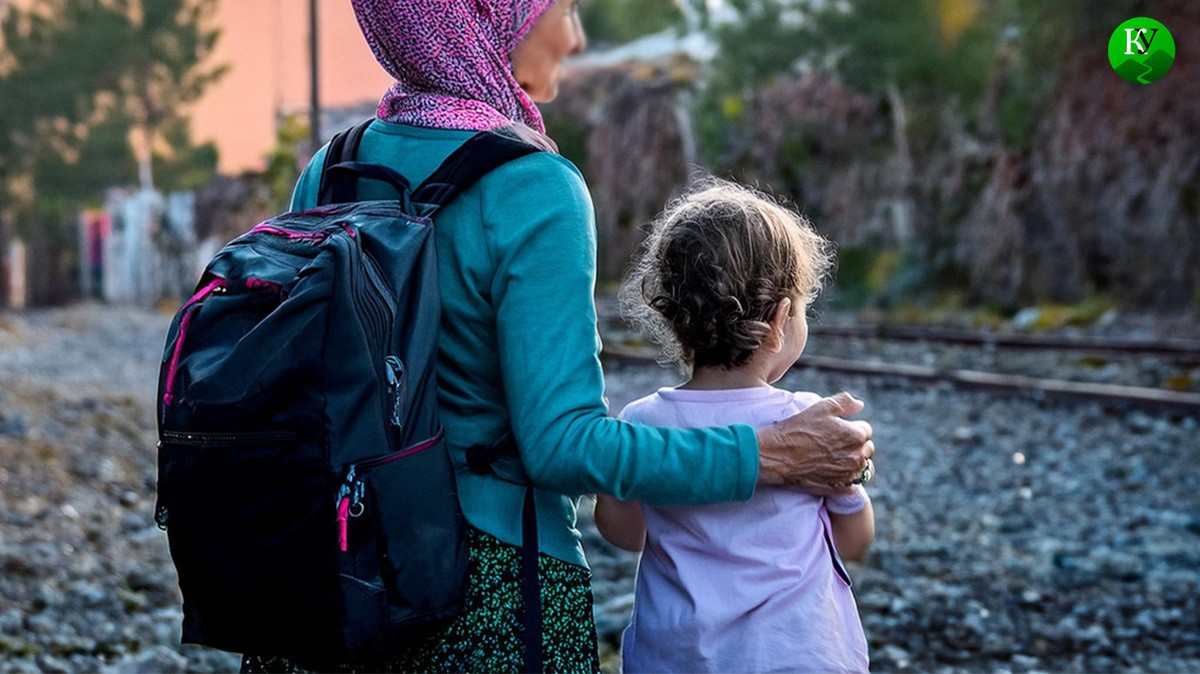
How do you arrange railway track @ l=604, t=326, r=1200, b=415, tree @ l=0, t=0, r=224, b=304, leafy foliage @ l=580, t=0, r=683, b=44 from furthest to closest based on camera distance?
tree @ l=0, t=0, r=224, b=304 < leafy foliage @ l=580, t=0, r=683, b=44 < railway track @ l=604, t=326, r=1200, b=415

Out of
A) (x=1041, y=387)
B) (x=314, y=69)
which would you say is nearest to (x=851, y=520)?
(x=1041, y=387)

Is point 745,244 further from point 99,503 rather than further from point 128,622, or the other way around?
point 99,503

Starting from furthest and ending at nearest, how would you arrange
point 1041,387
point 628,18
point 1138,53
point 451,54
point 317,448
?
point 628,18 < point 1041,387 < point 1138,53 < point 451,54 < point 317,448

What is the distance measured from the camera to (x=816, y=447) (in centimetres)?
174

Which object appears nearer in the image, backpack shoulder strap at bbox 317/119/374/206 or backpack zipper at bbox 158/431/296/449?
backpack zipper at bbox 158/431/296/449

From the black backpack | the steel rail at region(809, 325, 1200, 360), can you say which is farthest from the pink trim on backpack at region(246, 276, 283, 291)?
the steel rail at region(809, 325, 1200, 360)

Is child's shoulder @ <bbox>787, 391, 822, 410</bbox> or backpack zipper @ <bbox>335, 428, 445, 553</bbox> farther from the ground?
child's shoulder @ <bbox>787, 391, 822, 410</bbox>

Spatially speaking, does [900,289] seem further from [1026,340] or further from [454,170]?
[454,170]

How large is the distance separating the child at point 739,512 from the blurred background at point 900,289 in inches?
15.0

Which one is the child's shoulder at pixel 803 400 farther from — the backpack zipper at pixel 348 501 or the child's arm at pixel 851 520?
the backpack zipper at pixel 348 501

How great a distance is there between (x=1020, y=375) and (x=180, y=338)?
9599 millimetres

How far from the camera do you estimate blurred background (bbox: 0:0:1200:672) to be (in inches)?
182

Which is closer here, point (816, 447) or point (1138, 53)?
point (816, 447)

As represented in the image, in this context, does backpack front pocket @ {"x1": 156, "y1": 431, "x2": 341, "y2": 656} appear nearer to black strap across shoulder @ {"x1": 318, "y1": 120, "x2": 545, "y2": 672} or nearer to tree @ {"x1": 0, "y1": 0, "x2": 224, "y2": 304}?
black strap across shoulder @ {"x1": 318, "y1": 120, "x2": 545, "y2": 672}
